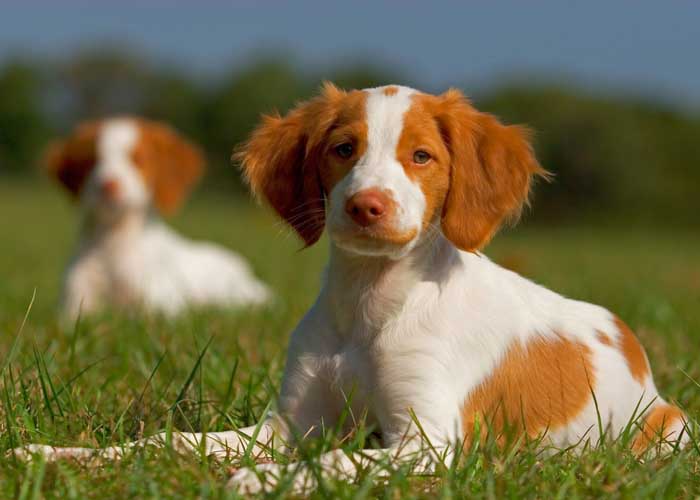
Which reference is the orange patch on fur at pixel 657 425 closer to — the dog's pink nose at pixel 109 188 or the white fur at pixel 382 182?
the white fur at pixel 382 182

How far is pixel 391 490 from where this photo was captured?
2410 mm

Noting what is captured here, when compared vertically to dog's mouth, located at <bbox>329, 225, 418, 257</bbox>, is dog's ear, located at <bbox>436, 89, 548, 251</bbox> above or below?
above

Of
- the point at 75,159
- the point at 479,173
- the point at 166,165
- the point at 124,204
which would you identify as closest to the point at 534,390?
the point at 479,173

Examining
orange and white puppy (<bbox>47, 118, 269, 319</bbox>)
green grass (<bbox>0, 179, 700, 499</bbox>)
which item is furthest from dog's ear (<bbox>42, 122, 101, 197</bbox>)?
green grass (<bbox>0, 179, 700, 499</bbox>)

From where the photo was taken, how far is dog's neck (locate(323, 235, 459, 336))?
3055mm

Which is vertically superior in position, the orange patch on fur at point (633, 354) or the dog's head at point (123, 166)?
the orange patch on fur at point (633, 354)

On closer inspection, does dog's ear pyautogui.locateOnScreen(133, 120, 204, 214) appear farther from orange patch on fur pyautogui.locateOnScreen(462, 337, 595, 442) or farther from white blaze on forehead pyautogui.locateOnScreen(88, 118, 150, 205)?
orange patch on fur pyautogui.locateOnScreen(462, 337, 595, 442)

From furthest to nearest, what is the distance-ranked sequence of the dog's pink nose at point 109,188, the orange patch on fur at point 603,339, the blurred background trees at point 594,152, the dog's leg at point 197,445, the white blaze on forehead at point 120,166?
the blurred background trees at point 594,152 < the white blaze on forehead at point 120,166 < the dog's pink nose at point 109,188 < the orange patch on fur at point 603,339 < the dog's leg at point 197,445

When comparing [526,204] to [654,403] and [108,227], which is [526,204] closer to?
[654,403]

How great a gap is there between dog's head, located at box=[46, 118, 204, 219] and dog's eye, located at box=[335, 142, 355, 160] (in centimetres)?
423

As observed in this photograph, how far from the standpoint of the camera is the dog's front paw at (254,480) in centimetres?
243

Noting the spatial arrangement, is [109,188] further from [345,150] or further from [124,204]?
[345,150]

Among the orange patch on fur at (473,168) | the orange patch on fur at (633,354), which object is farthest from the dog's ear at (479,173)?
the orange patch on fur at (633,354)

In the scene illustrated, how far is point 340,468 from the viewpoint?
2549 millimetres
